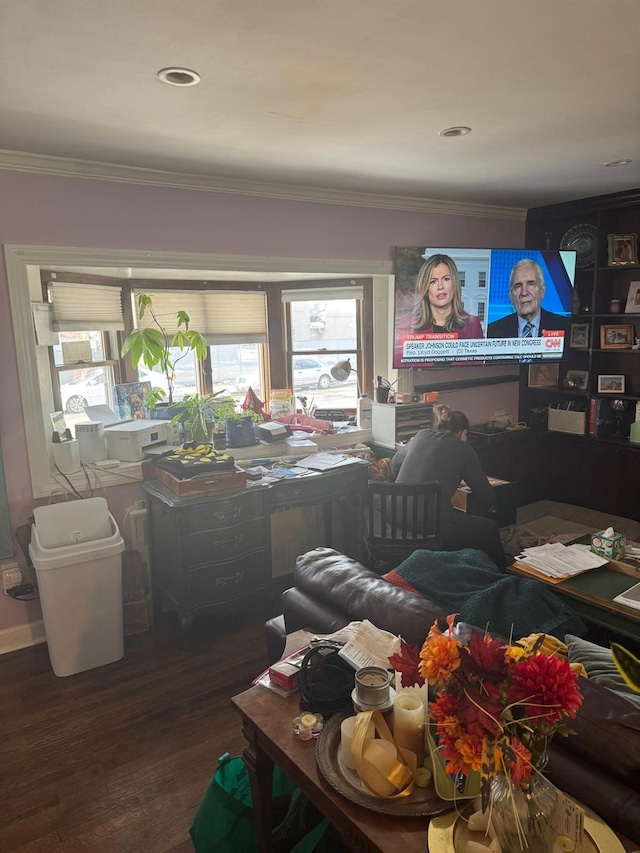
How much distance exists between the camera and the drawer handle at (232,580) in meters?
3.19

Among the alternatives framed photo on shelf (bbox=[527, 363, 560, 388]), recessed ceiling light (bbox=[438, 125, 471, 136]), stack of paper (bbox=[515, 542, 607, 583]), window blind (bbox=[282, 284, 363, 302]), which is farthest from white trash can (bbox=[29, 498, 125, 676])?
framed photo on shelf (bbox=[527, 363, 560, 388])

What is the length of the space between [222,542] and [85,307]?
1.68 m

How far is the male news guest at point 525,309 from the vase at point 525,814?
3.78 metres

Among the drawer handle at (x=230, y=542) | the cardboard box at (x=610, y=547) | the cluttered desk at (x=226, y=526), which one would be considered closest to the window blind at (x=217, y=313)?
the cluttered desk at (x=226, y=526)

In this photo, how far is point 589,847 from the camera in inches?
44.3

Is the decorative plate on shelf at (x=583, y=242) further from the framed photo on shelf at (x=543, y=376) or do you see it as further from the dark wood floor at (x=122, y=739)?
the dark wood floor at (x=122, y=739)

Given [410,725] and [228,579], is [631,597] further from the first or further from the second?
[228,579]

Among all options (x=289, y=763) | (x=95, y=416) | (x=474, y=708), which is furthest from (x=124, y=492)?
(x=474, y=708)

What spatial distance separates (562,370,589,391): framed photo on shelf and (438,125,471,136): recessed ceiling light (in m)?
2.75

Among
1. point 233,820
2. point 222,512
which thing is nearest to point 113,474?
point 222,512

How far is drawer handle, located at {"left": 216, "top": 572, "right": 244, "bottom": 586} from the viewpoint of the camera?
3.19m

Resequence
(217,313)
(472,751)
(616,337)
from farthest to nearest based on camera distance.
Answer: (616,337) → (217,313) → (472,751)

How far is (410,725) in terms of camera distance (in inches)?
52.2

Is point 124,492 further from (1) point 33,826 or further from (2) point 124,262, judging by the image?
(1) point 33,826
